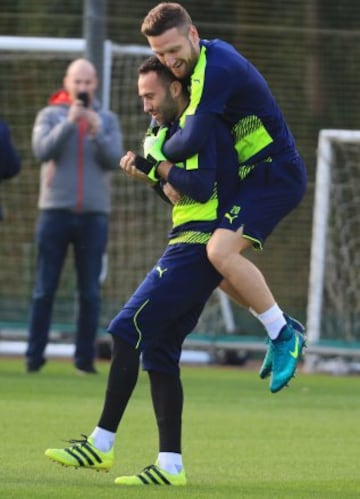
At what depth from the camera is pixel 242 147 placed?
6504 millimetres

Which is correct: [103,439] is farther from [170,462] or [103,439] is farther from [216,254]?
[216,254]

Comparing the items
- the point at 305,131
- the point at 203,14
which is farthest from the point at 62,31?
the point at 305,131

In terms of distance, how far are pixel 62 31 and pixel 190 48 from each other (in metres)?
13.6

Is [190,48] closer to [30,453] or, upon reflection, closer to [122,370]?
[122,370]

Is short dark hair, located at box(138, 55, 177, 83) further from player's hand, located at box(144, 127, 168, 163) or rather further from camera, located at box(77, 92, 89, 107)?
camera, located at box(77, 92, 89, 107)

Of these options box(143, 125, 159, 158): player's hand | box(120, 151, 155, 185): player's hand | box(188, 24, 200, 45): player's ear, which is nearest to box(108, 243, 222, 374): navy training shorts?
box(120, 151, 155, 185): player's hand

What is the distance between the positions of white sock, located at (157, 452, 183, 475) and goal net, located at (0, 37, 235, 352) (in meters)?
8.48

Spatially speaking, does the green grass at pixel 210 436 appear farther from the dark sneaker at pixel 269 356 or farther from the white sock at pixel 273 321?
the white sock at pixel 273 321

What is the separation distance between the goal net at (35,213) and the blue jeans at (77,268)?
2471 millimetres

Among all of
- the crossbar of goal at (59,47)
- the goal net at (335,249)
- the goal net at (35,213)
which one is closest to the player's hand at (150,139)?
the crossbar of goal at (59,47)

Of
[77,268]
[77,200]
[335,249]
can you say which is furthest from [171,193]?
[335,249]

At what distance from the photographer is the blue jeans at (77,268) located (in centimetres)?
1223

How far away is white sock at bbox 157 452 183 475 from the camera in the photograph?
6.36 meters

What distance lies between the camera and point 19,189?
15633mm
